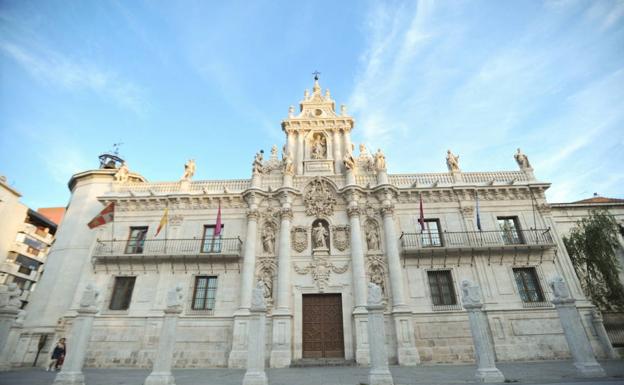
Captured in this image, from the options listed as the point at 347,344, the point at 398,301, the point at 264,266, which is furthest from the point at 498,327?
the point at 264,266

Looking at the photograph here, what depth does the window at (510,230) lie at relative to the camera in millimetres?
17469

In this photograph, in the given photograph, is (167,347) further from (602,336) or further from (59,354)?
(602,336)

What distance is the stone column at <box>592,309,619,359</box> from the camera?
46.9ft

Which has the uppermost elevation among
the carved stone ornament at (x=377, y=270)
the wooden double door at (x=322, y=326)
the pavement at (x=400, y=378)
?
the carved stone ornament at (x=377, y=270)

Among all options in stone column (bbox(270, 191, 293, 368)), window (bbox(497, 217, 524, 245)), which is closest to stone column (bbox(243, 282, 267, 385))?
stone column (bbox(270, 191, 293, 368))

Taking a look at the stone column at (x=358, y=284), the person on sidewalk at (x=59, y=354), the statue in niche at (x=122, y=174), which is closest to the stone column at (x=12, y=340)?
the person on sidewalk at (x=59, y=354)

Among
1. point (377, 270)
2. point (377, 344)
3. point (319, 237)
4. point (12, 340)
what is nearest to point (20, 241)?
point (12, 340)

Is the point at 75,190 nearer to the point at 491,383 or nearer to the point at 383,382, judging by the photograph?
the point at 383,382

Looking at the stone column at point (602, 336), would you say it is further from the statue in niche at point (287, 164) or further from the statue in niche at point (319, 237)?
the statue in niche at point (287, 164)

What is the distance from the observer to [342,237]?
58.4 feet

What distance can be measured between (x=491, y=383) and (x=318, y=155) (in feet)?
51.4

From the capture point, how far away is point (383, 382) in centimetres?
788

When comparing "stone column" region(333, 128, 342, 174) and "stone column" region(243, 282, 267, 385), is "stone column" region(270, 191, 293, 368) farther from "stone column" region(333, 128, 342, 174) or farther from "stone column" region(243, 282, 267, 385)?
"stone column" region(243, 282, 267, 385)

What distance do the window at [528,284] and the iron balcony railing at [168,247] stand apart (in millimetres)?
15746
